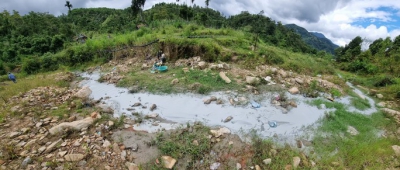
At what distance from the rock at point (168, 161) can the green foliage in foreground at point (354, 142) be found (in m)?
2.52

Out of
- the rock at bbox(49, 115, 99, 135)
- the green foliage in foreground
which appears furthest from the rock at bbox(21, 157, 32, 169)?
the green foliage in foreground

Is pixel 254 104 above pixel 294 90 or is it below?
below

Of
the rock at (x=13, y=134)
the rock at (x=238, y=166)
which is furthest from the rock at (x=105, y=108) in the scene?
the rock at (x=238, y=166)

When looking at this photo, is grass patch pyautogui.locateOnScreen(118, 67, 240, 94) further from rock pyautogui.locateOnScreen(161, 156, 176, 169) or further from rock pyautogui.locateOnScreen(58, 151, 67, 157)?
rock pyautogui.locateOnScreen(58, 151, 67, 157)

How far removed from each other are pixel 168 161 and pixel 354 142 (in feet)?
12.1

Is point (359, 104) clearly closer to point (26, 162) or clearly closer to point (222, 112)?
point (222, 112)

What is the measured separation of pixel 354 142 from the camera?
3.59 meters

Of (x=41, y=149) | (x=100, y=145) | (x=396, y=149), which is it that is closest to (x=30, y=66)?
(x=41, y=149)

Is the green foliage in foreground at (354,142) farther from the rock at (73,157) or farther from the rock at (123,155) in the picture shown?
the rock at (73,157)

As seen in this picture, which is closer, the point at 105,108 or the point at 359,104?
the point at 105,108

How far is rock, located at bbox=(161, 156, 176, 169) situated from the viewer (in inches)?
117

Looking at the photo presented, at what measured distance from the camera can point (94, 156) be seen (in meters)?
3.11

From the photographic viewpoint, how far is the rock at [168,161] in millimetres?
2965

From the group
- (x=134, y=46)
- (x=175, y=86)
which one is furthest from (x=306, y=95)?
(x=134, y=46)
